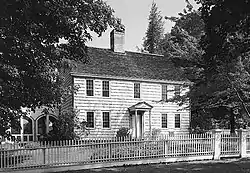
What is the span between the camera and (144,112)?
1186 inches

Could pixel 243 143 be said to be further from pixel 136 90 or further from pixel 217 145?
pixel 136 90

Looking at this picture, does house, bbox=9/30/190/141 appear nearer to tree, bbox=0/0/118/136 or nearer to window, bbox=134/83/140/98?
window, bbox=134/83/140/98

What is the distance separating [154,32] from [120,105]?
122 feet

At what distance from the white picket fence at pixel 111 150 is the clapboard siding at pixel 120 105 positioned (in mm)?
11210

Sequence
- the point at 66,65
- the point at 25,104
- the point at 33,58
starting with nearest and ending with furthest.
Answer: the point at 33,58
the point at 25,104
the point at 66,65

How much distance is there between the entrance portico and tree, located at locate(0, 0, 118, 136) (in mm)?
16921

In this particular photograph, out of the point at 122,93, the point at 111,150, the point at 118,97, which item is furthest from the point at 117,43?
the point at 111,150

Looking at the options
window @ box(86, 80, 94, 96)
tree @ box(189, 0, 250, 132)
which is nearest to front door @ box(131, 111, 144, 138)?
window @ box(86, 80, 94, 96)

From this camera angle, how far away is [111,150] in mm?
14695

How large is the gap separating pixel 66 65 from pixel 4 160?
5376mm

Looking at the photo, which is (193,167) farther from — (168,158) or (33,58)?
(33,58)

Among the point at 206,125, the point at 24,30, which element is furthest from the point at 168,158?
the point at 206,125

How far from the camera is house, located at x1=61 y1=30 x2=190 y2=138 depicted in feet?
91.2

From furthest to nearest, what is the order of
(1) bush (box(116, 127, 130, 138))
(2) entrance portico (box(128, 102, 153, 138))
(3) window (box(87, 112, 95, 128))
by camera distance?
(2) entrance portico (box(128, 102, 153, 138)) < (3) window (box(87, 112, 95, 128)) < (1) bush (box(116, 127, 130, 138))
